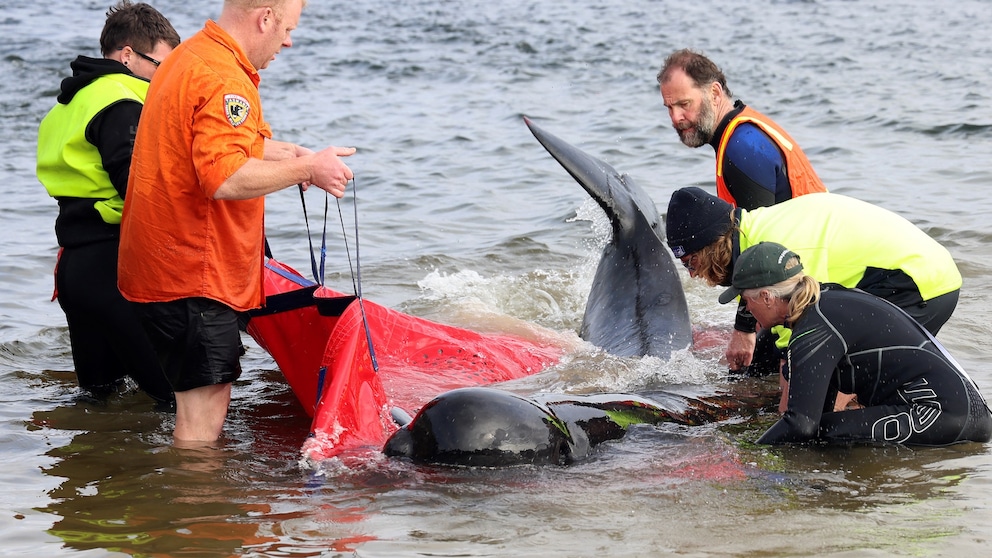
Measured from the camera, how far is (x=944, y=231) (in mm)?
10367

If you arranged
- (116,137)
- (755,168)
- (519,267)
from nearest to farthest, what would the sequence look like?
(116,137) → (755,168) → (519,267)

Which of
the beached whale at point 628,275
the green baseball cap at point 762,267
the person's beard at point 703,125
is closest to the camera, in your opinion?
the green baseball cap at point 762,267

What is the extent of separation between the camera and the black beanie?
541cm

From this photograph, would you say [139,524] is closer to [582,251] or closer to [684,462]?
[684,462]

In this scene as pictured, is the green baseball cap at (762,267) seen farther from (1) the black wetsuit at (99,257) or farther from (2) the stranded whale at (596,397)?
(1) the black wetsuit at (99,257)

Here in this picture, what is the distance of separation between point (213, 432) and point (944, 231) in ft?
25.5

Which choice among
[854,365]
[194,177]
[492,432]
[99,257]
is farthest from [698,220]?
[99,257]

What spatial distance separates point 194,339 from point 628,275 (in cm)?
344

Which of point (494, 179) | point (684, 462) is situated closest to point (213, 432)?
point (684, 462)

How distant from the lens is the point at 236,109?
4586 mm

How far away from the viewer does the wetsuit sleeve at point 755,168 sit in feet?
20.4

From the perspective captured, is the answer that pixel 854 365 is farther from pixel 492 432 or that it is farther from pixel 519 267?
pixel 519 267

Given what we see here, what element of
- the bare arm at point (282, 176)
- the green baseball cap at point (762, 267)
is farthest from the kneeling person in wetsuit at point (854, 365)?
the bare arm at point (282, 176)

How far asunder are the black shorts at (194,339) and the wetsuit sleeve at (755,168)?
2994mm
